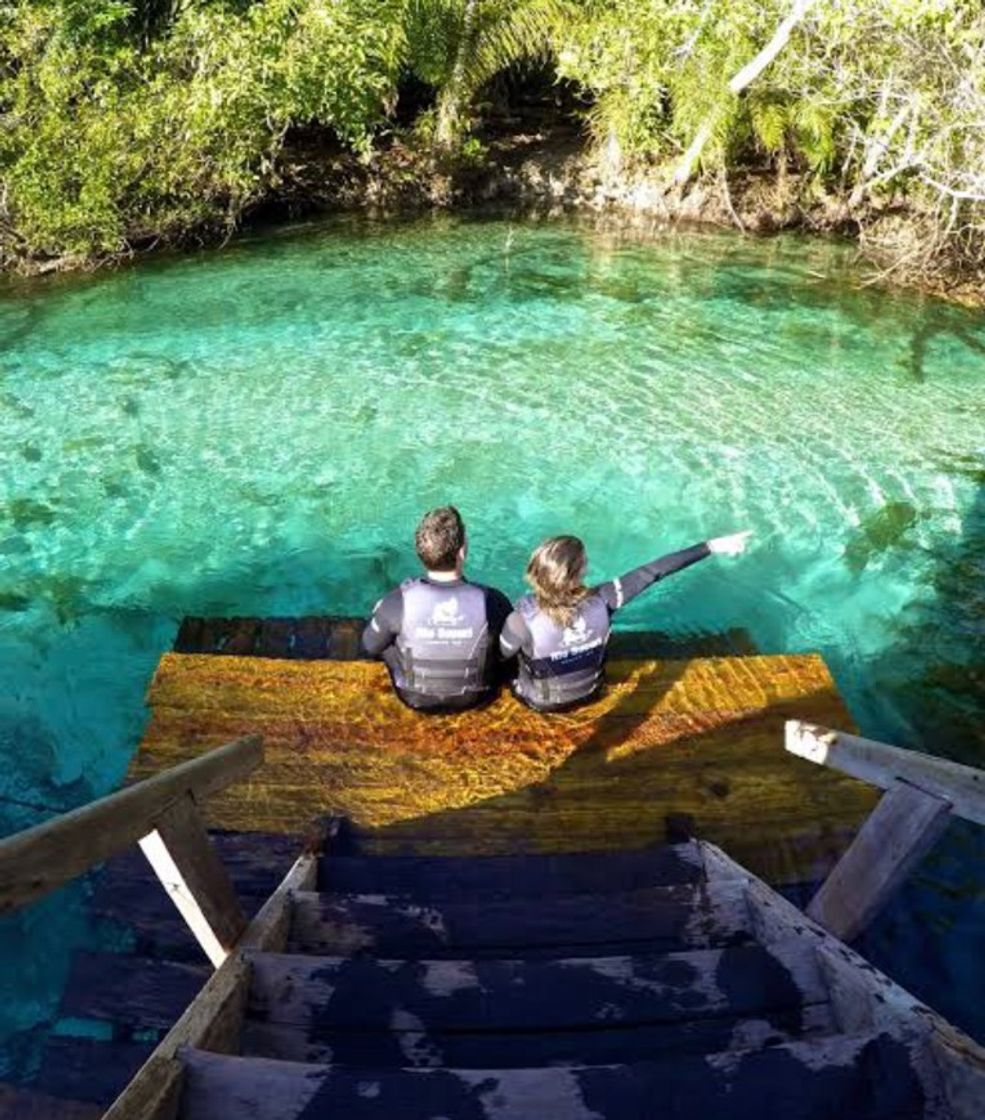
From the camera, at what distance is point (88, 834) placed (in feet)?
6.73

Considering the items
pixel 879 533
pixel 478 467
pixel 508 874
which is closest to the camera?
pixel 508 874

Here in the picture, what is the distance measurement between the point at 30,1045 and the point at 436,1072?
8.87 feet

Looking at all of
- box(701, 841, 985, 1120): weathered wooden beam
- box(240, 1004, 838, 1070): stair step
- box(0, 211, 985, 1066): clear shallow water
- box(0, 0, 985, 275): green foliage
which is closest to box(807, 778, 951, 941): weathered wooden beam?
box(701, 841, 985, 1120): weathered wooden beam

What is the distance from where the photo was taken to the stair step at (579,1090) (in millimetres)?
1964

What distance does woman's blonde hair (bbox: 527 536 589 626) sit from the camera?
4691mm

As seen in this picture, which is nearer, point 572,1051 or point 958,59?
point 572,1051

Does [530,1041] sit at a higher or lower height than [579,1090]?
lower

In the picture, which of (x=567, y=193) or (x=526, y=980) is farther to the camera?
(x=567, y=193)

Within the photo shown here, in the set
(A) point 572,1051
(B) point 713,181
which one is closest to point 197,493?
(A) point 572,1051

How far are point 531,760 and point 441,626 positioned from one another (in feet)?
2.95

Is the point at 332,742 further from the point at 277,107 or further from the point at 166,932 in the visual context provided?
the point at 277,107

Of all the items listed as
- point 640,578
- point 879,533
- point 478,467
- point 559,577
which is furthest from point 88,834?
point 879,533

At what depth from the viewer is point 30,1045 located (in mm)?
3836

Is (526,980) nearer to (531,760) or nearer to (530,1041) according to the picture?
(530,1041)
